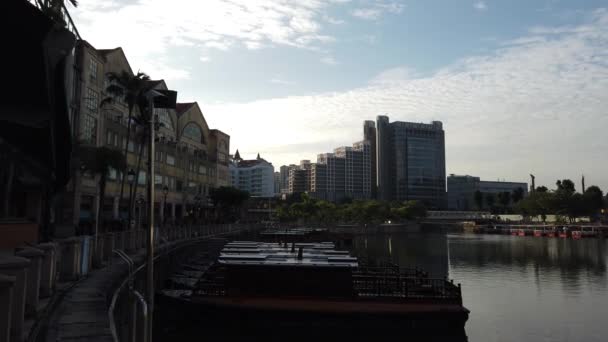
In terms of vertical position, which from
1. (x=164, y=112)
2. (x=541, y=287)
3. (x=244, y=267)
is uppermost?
(x=164, y=112)

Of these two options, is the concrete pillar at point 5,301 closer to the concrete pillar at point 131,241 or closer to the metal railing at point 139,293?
the metal railing at point 139,293

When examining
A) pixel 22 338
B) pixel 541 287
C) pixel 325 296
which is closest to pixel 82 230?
pixel 325 296

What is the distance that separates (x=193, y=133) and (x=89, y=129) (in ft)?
136

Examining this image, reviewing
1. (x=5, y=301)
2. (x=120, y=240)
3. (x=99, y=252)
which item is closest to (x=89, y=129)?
(x=120, y=240)

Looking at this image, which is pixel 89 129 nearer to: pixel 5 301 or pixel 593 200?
pixel 5 301

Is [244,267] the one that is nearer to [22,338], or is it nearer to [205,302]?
[205,302]

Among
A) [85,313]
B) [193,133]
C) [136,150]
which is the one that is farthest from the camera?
[193,133]

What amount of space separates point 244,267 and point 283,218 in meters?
144

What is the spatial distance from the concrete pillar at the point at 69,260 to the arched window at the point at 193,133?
77.3 metres

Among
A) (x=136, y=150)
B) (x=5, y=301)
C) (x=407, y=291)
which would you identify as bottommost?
(x=407, y=291)

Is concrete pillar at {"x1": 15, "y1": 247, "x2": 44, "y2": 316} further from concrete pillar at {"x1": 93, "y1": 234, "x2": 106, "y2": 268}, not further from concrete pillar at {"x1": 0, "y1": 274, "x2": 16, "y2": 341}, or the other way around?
concrete pillar at {"x1": 93, "y1": 234, "x2": 106, "y2": 268}

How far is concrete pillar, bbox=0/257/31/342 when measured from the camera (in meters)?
10.3

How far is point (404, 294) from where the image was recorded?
101 ft

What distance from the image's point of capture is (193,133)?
100812mm
